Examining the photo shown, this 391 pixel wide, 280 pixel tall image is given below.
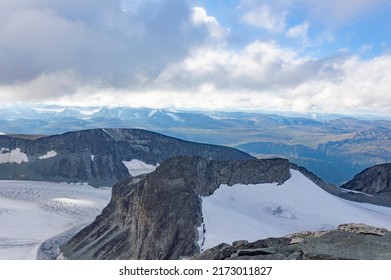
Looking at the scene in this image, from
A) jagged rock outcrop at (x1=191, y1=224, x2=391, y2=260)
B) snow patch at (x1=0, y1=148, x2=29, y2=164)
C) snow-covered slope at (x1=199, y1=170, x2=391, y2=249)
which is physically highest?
jagged rock outcrop at (x1=191, y1=224, x2=391, y2=260)

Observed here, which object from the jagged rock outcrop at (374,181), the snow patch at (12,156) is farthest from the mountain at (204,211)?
the snow patch at (12,156)

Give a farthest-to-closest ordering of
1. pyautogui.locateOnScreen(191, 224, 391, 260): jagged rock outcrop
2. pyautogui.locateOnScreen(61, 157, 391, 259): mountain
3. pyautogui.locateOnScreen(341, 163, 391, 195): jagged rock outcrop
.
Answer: pyautogui.locateOnScreen(341, 163, 391, 195): jagged rock outcrop → pyautogui.locateOnScreen(61, 157, 391, 259): mountain → pyautogui.locateOnScreen(191, 224, 391, 260): jagged rock outcrop

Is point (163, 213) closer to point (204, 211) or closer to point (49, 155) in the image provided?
point (204, 211)

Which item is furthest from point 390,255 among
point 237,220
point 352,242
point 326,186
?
point 326,186

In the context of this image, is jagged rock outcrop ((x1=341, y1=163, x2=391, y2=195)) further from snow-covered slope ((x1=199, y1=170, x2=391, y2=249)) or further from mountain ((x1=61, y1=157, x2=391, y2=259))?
snow-covered slope ((x1=199, y1=170, x2=391, y2=249))

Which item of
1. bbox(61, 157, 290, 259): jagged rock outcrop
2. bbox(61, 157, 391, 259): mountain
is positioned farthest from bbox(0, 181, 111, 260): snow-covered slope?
bbox(61, 157, 391, 259): mountain

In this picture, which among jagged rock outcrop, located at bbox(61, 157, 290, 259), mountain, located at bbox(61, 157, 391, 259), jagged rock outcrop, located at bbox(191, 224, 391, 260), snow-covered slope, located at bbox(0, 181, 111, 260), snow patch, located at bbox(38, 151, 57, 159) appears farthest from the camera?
snow patch, located at bbox(38, 151, 57, 159)
